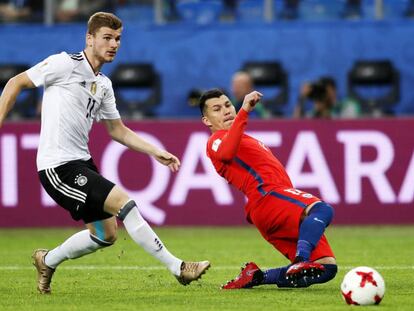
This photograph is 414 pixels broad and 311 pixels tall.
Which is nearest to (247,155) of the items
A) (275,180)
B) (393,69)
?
(275,180)

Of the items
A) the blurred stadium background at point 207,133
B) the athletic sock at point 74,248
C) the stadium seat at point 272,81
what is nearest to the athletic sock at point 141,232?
the blurred stadium background at point 207,133

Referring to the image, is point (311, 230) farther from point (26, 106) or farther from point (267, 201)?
point (26, 106)

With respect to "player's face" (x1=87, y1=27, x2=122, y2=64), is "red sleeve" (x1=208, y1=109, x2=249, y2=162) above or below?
below

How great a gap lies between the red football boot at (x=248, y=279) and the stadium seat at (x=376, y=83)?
30.0 feet

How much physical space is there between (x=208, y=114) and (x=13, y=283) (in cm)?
223

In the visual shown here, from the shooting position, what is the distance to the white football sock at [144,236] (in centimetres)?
841

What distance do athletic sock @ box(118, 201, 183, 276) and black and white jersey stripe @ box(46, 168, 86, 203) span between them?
1.05 feet

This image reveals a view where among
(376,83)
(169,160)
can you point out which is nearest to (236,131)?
(169,160)

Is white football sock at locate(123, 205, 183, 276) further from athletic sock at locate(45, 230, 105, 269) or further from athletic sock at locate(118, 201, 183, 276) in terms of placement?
athletic sock at locate(45, 230, 105, 269)

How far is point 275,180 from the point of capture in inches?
348

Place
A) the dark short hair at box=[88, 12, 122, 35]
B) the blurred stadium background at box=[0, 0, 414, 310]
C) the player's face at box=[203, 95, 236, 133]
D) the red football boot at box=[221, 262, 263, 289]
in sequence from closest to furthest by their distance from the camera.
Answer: the dark short hair at box=[88, 12, 122, 35]
the red football boot at box=[221, 262, 263, 289]
the player's face at box=[203, 95, 236, 133]
the blurred stadium background at box=[0, 0, 414, 310]

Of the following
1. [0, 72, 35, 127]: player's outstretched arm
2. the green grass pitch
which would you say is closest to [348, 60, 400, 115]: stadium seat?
the green grass pitch

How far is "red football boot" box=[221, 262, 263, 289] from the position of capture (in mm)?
8914

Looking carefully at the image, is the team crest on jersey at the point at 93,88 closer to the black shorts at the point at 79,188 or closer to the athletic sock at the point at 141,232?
the black shorts at the point at 79,188
